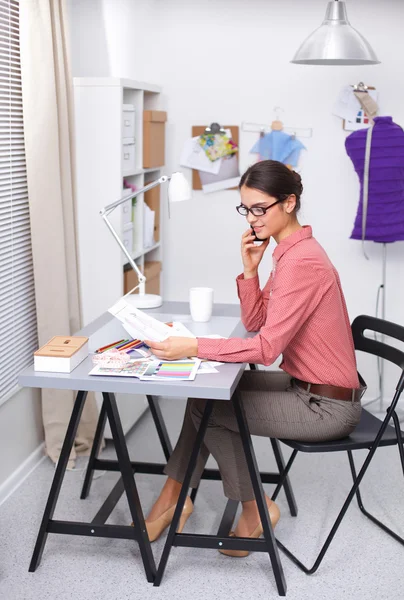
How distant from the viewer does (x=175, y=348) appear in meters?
2.37

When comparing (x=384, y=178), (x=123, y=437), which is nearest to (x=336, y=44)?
(x=384, y=178)

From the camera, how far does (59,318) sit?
10.9 ft

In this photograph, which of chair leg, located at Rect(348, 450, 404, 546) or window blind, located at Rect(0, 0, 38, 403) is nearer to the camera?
chair leg, located at Rect(348, 450, 404, 546)

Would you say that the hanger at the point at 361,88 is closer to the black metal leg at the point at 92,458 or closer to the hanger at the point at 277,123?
the hanger at the point at 277,123

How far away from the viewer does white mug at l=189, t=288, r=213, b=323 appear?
284 cm

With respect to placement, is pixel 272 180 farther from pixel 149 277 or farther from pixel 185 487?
pixel 149 277

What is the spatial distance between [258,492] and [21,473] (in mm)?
1229

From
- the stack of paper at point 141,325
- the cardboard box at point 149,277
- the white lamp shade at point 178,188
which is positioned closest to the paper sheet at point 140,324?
the stack of paper at point 141,325

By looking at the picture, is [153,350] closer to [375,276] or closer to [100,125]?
[100,125]

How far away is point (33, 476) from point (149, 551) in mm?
925

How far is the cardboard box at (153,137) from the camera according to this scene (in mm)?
3783

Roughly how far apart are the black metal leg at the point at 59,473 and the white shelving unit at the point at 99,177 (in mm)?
1012

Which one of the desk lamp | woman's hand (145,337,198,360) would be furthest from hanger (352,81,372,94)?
woman's hand (145,337,198,360)

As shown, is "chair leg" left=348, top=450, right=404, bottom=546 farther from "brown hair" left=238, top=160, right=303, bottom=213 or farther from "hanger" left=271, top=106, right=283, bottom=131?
"hanger" left=271, top=106, right=283, bottom=131
